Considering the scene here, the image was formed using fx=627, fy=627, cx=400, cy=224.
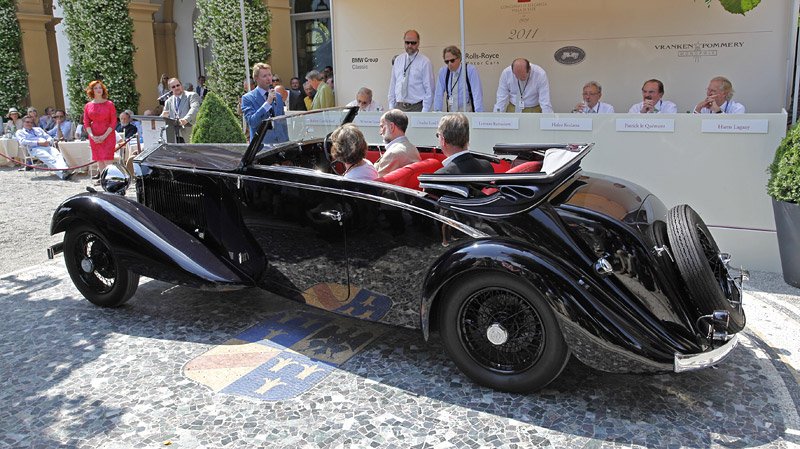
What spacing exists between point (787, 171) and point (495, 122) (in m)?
2.82

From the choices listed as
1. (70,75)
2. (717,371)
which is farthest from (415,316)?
(70,75)

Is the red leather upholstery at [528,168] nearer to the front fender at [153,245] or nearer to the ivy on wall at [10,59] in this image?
the front fender at [153,245]

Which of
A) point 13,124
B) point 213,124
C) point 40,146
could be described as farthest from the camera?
point 13,124

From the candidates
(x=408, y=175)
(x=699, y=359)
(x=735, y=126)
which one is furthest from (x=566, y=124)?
(x=699, y=359)

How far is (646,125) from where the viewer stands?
6.00 meters

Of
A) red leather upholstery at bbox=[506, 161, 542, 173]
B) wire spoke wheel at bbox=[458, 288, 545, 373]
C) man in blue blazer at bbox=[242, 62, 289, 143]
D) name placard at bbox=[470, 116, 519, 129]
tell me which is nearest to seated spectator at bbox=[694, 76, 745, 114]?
name placard at bbox=[470, 116, 519, 129]

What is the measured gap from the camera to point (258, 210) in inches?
169

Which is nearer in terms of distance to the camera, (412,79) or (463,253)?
Answer: (463,253)

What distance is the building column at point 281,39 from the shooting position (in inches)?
577

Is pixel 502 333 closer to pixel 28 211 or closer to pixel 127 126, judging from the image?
pixel 28 211

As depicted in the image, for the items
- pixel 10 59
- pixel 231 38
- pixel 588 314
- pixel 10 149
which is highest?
pixel 10 59

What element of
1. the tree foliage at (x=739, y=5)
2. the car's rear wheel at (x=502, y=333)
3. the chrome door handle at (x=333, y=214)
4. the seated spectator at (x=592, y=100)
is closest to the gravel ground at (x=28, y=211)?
the chrome door handle at (x=333, y=214)

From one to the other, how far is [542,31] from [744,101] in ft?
9.68

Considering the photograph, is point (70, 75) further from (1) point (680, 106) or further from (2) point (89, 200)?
(1) point (680, 106)
